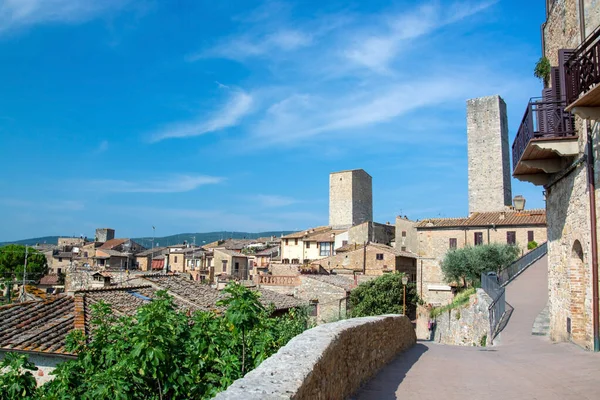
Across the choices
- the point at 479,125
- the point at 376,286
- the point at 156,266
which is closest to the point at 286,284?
→ the point at 376,286

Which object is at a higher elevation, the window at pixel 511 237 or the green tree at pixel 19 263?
the window at pixel 511 237

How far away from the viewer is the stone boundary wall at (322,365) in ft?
13.6

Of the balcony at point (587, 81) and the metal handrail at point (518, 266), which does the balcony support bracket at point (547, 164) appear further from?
the metal handrail at point (518, 266)

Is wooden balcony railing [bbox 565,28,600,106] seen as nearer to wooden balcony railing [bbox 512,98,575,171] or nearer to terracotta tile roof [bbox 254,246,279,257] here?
wooden balcony railing [bbox 512,98,575,171]

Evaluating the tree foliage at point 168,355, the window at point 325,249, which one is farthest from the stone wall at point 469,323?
the window at point 325,249

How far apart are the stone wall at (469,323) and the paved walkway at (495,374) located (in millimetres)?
4287

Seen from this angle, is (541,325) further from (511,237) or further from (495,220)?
(495,220)

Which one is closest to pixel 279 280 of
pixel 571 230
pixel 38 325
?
pixel 38 325

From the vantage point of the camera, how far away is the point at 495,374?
10.4 metres

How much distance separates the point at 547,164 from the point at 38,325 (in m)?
14.2

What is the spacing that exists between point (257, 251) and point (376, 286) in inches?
1610

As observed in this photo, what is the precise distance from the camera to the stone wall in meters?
20.5

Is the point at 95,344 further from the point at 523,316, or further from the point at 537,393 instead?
the point at 523,316

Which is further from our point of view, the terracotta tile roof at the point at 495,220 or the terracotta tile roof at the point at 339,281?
the terracotta tile roof at the point at 495,220
